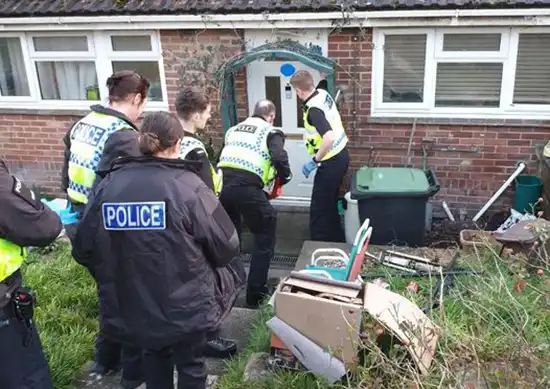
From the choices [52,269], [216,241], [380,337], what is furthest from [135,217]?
[52,269]

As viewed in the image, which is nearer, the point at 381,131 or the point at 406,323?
the point at 406,323

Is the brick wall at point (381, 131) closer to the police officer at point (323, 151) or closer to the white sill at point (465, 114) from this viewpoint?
the white sill at point (465, 114)

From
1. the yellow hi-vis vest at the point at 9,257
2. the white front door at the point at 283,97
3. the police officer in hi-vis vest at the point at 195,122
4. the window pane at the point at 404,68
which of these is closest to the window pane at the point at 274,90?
the white front door at the point at 283,97

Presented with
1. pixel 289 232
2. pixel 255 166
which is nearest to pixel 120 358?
pixel 255 166

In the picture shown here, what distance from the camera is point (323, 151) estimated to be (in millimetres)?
5844

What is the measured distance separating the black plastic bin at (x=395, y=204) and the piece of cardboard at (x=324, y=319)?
2.60 metres

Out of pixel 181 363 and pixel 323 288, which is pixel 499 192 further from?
pixel 181 363

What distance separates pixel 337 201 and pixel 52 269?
309cm

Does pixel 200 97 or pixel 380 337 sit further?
pixel 200 97

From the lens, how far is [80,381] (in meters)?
3.76

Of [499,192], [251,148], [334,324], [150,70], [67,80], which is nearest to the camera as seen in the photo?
[334,324]

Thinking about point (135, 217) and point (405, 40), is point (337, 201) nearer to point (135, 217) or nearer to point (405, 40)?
point (405, 40)

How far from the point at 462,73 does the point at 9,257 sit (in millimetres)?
5747

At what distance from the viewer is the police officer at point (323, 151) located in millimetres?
5746
